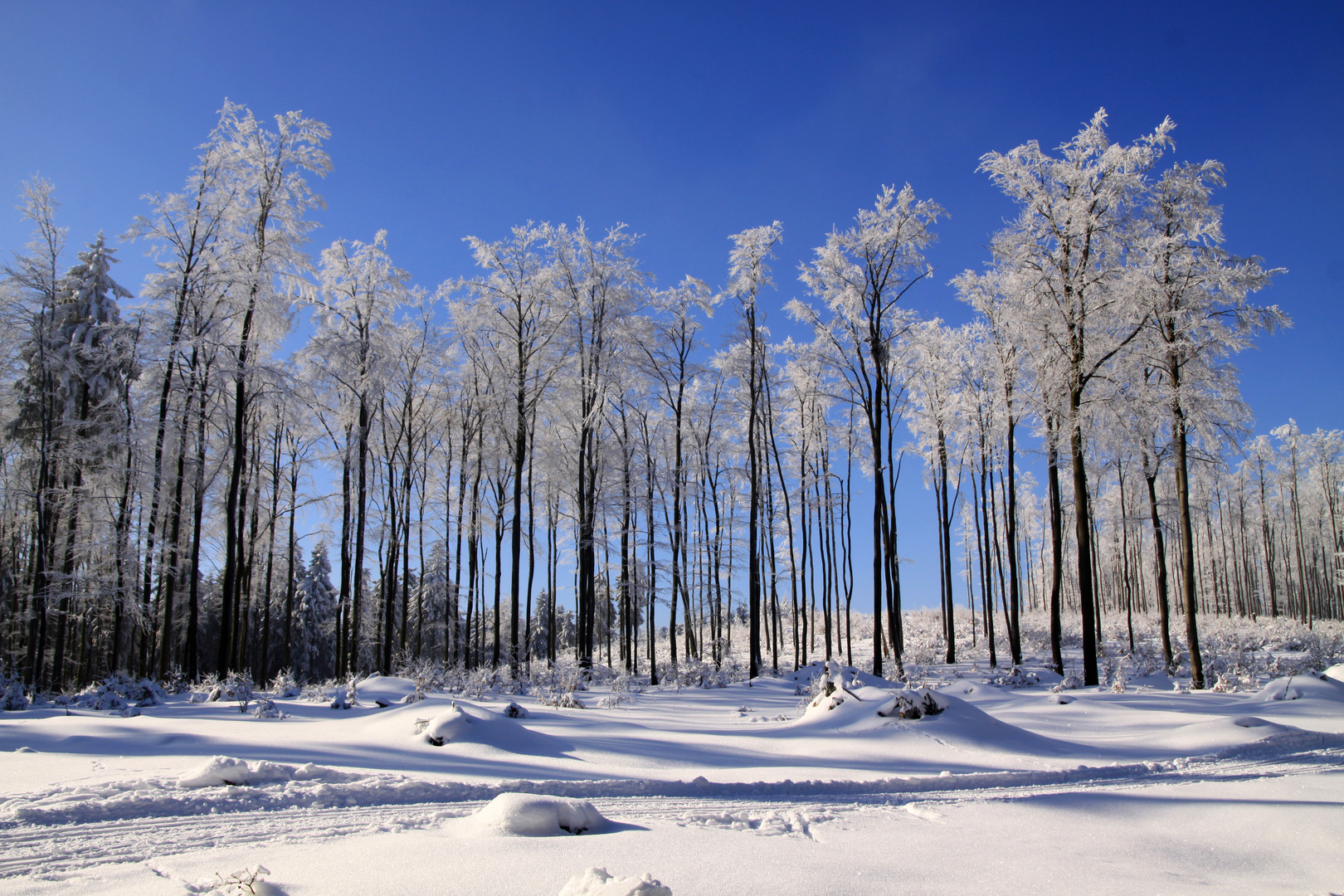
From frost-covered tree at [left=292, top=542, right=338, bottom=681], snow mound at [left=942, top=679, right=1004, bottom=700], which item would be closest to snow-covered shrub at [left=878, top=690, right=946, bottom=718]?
snow mound at [left=942, top=679, right=1004, bottom=700]

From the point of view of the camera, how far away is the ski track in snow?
12.9 ft

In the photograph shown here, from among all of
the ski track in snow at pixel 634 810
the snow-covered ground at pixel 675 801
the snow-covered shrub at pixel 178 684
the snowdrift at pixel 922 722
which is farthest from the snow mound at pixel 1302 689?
the snow-covered shrub at pixel 178 684

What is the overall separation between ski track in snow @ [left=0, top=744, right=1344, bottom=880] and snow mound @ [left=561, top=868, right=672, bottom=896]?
1.67 m

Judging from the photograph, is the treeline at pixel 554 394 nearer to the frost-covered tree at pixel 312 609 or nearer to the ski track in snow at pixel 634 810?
the ski track in snow at pixel 634 810

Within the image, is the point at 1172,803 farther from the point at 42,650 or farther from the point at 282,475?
the point at 282,475

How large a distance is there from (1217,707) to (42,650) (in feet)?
81.0

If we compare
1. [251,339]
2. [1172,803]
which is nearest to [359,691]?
[251,339]

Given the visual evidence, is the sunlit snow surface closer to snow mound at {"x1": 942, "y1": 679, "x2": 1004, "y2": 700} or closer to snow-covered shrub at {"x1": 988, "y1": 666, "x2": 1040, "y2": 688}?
snow mound at {"x1": 942, "y1": 679, "x2": 1004, "y2": 700}

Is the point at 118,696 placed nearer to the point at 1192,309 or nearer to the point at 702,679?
the point at 702,679

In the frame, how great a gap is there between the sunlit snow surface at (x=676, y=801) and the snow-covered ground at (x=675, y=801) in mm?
27

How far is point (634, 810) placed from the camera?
16.2ft

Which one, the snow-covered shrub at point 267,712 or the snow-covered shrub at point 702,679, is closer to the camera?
the snow-covered shrub at point 267,712

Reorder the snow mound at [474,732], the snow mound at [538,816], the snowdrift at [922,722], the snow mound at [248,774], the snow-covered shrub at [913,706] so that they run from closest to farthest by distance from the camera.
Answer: the snow mound at [538,816]
the snow mound at [248,774]
the snow mound at [474,732]
the snowdrift at [922,722]
the snow-covered shrub at [913,706]

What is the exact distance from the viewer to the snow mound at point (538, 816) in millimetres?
4039
